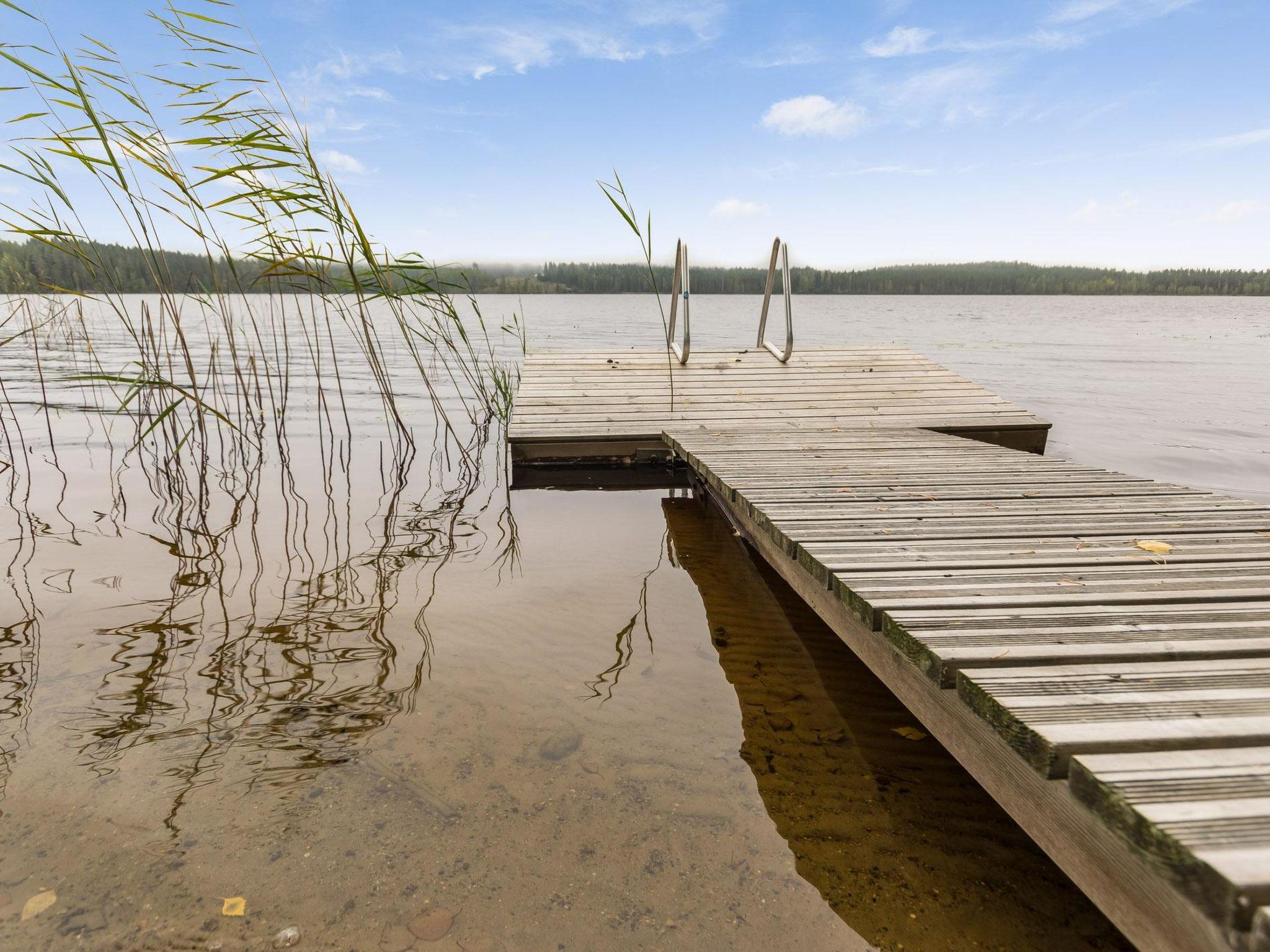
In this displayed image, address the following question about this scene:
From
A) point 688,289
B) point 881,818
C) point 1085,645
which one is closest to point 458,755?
point 881,818

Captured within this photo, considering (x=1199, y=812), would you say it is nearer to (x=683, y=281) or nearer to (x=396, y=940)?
(x=396, y=940)

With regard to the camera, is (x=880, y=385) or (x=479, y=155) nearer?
(x=880, y=385)

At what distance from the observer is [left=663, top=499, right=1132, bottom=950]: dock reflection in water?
4.95 ft

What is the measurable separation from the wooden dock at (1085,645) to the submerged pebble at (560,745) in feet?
2.86

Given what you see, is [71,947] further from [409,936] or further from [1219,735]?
[1219,735]

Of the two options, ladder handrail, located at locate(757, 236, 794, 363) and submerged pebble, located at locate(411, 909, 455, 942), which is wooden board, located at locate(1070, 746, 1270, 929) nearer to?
submerged pebble, located at locate(411, 909, 455, 942)

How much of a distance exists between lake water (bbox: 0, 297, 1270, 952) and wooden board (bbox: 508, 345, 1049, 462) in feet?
3.68

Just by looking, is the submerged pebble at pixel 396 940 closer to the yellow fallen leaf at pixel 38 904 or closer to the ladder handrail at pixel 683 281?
the yellow fallen leaf at pixel 38 904

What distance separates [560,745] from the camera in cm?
212

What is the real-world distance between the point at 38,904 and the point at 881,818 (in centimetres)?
189

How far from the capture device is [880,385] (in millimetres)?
6691

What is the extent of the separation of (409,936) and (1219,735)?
1502mm

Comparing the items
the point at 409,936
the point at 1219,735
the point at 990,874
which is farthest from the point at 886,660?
the point at 409,936

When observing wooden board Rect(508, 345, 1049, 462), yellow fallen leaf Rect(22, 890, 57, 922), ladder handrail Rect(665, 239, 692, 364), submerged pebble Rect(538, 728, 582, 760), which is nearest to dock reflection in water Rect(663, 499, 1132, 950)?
submerged pebble Rect(538, 728, 582, 760)
